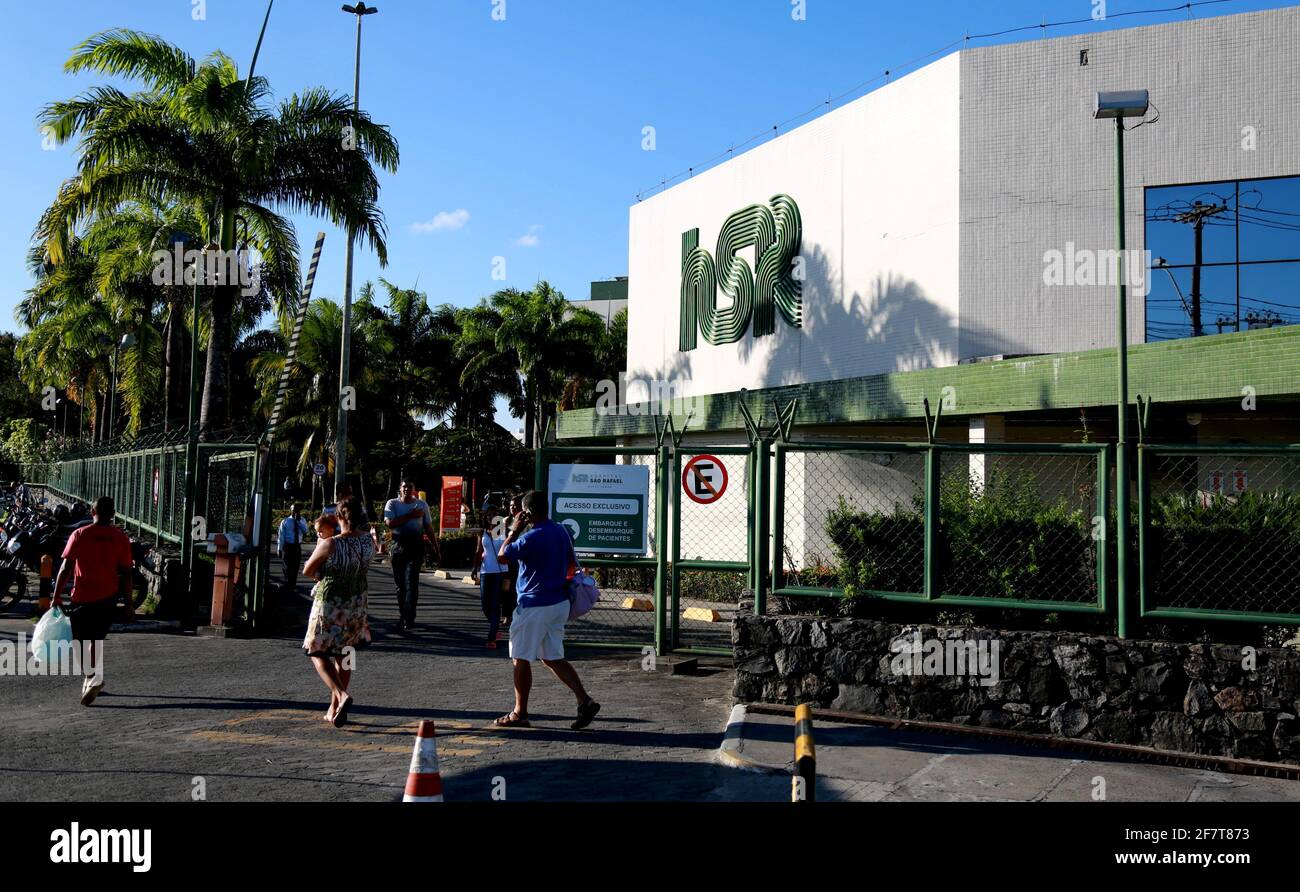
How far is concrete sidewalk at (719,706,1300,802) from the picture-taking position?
654 cm

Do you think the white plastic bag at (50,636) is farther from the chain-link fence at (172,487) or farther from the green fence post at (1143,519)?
the green fence post at (1143,519)

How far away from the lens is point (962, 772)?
22.8ft

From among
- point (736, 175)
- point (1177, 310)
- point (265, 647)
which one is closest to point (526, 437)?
point (736, 175)

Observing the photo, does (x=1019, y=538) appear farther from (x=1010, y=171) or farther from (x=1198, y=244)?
(x=1010, y=171)

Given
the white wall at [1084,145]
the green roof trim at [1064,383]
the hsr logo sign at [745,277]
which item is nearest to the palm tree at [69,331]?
the hsr logo sign at [745,277]

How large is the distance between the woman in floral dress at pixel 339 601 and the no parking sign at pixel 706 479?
3695mm

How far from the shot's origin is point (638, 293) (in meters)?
33.5

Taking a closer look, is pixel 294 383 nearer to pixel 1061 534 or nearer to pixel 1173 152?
pixel 1173 152

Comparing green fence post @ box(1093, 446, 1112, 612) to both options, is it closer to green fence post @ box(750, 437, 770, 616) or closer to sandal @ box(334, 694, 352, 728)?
green fence post @ box(750, 437, 770, 616)

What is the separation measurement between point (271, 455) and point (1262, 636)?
1047 cm

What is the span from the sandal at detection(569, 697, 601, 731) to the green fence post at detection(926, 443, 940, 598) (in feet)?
8.74

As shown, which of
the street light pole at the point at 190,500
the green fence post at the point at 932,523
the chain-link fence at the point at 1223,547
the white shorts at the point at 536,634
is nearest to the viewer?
the chain-link fence at the point at 1223,547

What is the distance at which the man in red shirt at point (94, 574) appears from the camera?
360 inches

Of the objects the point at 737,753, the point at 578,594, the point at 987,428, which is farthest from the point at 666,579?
the point at 987,428
